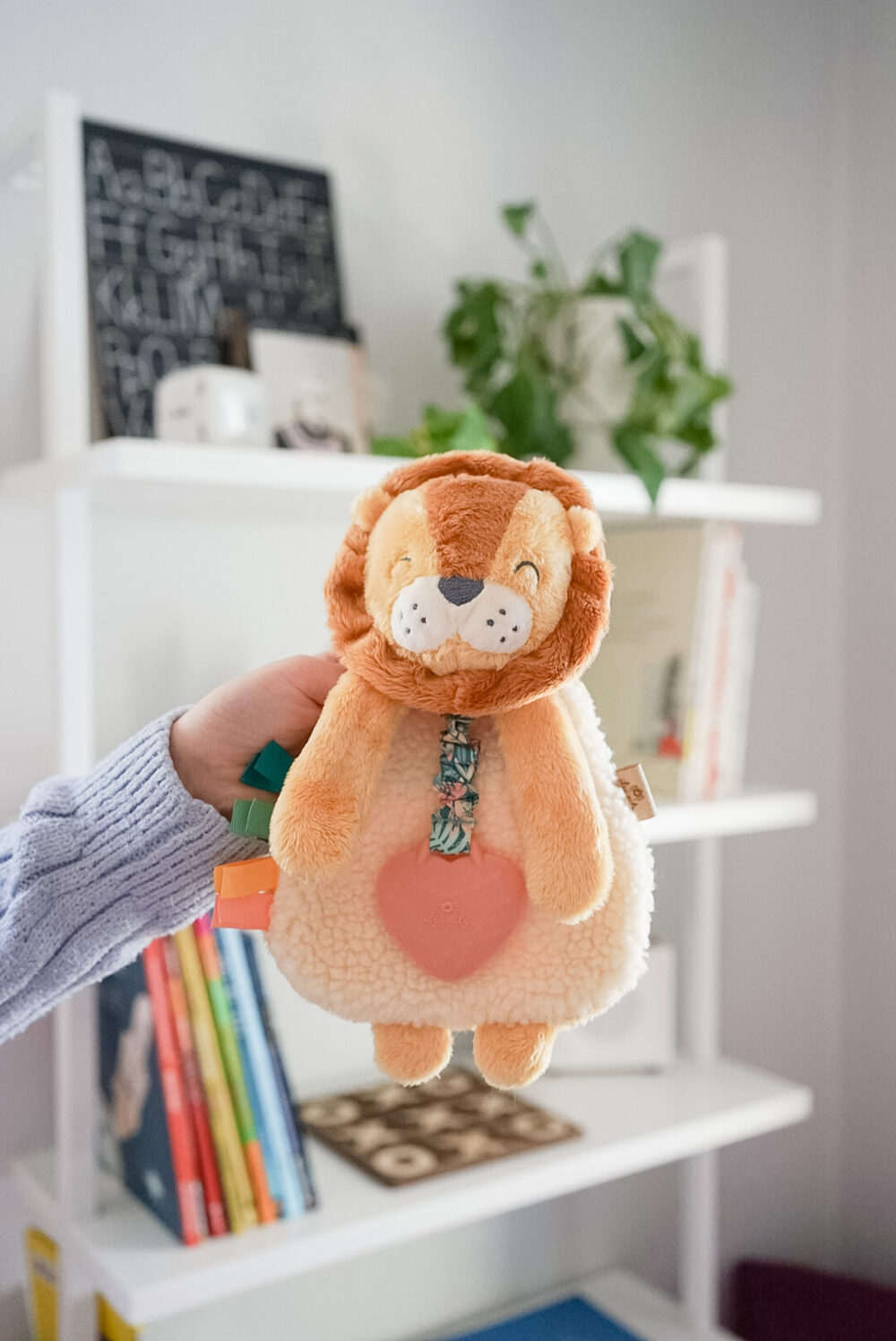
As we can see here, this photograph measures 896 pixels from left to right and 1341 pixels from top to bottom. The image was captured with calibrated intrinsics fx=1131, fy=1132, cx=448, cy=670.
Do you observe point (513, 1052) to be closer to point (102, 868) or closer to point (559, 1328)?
point (102, 868)

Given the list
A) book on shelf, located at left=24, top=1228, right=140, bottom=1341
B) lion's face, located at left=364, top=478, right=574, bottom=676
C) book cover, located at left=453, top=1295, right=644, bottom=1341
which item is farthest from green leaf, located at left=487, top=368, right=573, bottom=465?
book cover, located at left=453, top=1295, right=644, bottom=1341

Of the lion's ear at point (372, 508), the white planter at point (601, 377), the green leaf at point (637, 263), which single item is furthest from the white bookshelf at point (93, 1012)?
the lion's ear at point (372, 508)

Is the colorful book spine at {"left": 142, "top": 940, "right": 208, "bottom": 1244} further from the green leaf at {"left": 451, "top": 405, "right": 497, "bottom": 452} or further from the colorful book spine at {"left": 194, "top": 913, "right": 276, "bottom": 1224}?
the green leaf at {"left": 451, "top": 405, "right": 497, "bottom": 452}

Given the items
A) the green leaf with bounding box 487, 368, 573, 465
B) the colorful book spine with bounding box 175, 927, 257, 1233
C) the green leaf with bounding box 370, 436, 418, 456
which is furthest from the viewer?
the green leaf with bounding box 487, 368, 573, 465

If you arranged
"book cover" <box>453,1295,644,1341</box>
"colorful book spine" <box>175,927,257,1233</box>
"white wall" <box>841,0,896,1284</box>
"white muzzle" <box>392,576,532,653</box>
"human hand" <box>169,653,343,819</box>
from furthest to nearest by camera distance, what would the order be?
"white wall" <box>841,0,896,1284</box>, "book cover" <box>453,1295,644,1341</box>, "colorful book spine" <box>175,927,257,1233</box>, "human hand" <box>169,653,343,819</box>, "white muzzle" <box>392,576,532,653</box>

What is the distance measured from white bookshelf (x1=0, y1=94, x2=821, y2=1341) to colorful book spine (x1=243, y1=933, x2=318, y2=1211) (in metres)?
0.03

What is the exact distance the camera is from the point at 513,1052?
46 cm

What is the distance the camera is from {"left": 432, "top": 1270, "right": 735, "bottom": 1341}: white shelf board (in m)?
1.39

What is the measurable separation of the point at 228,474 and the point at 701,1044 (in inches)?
38.2

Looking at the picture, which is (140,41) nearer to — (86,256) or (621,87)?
(86,256)

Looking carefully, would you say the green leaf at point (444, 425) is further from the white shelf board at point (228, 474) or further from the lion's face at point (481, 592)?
the lion's face at point (481, 592)

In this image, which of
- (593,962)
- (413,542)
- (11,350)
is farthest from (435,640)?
(11,350)

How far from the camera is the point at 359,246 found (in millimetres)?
1347

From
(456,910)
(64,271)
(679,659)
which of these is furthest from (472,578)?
(679,659)
